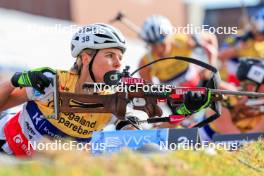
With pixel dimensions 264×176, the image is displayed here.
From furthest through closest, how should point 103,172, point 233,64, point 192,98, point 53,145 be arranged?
1. point 233,64
2. point 192,98
3. point 53,145
4. point 103,172

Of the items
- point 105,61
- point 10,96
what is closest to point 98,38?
point 105,61

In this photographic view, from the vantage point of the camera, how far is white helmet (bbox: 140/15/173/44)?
44.0ft

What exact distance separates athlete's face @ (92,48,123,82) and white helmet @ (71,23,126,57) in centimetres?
5

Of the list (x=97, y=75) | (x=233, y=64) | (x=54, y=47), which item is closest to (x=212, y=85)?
(x=97, y=75)

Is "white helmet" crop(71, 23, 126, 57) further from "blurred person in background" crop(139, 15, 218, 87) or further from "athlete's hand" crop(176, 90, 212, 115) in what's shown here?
"blurred person in background" crop(139, 15, 218, 87)

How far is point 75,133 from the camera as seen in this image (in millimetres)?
7047

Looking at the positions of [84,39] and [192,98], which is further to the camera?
[84,39]

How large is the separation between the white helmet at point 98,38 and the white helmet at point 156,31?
6.25 meters

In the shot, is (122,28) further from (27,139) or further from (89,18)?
(27,139)

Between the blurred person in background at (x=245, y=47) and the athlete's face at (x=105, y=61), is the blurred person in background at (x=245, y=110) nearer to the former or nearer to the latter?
the blurred person in background at (x=245, y=47)

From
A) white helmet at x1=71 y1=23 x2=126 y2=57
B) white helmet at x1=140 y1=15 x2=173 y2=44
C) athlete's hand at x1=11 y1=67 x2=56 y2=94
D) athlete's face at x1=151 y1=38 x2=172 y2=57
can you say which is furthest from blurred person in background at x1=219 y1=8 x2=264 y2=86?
Answer: athlete's hand at x1=11 y1=67 x2=56 y2=94

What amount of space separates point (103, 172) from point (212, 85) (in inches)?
123

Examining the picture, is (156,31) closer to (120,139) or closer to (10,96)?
(10,96)

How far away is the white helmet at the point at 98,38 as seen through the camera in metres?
7.00
